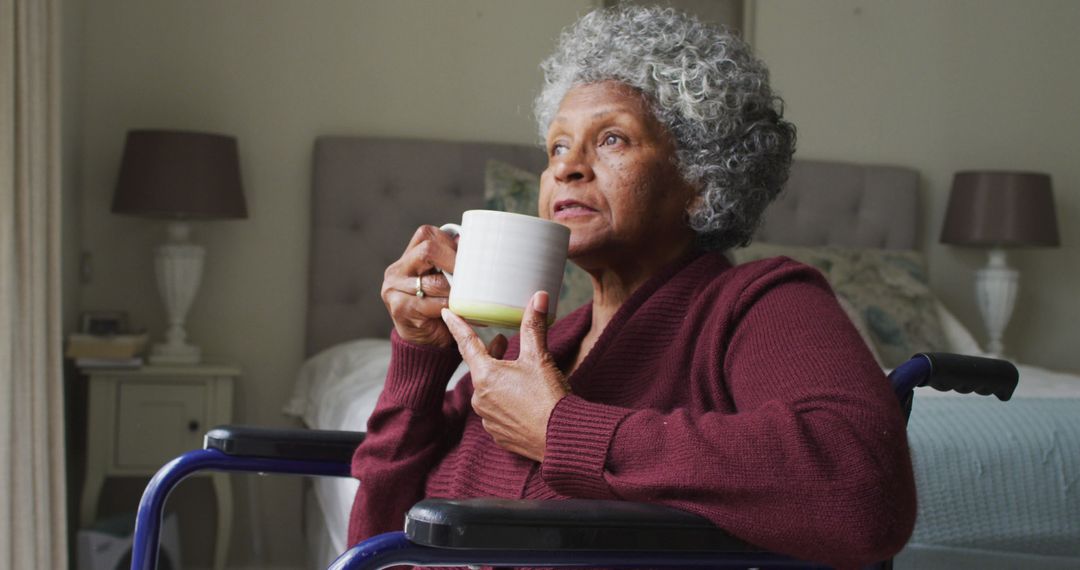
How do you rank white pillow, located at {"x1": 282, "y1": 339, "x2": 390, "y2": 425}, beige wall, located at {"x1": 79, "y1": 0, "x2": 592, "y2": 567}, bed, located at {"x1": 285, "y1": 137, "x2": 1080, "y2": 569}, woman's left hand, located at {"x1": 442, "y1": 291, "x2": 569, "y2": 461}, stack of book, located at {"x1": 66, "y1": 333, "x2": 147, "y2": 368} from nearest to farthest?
1. woman's left hand, located at {"x1": 442, "y1": 291, "x2": 569, "y2": 461}
2. bed, located at {"x1": 285, "y1": 137, "x2": 1080, "y2": 569}
3. white pillow, located at {"x1": 282, "y1": 339, "x2": 390, "y2": 425}
4. stack of book, located at {"x1": 66, "y1": 333, "x2": 147, "y2": 368}
5. beige wall, located at {"x1": 79, "y1": 0, "x2": 592, "y2": 567}

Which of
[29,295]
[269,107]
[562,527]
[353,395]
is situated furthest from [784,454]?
[269,107]

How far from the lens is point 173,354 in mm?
→ 3240

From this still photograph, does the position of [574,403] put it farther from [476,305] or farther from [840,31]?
[840,31]

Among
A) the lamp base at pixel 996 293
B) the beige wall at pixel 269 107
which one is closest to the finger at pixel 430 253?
the beige wall at pixel 269 107

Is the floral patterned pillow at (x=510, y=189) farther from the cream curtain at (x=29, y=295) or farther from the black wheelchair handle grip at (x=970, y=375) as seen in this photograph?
the black wheelchair handle grip at (x=970, y=375)

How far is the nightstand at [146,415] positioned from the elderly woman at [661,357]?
1954 millimetres

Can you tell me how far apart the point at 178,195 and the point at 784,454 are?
256 cm

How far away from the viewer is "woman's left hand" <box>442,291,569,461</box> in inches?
39.5

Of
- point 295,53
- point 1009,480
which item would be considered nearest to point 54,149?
point 295,53

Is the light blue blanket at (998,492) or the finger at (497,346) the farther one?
the light blue blanket at (998,492)

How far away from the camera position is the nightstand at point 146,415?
3111mm

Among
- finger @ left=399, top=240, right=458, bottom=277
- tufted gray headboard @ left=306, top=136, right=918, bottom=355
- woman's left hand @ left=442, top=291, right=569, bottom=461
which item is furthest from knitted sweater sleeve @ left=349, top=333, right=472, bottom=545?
tufted gray headboard @ left=306, top=136, right=918, bottom=355

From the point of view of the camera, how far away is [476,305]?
1.06m

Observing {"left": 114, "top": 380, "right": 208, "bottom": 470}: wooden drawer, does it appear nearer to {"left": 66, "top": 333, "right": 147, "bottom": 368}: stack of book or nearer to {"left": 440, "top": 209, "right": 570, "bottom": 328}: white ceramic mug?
{"left": 66, "top": 333, "right": 147, "bottom": 368}: stack of book
